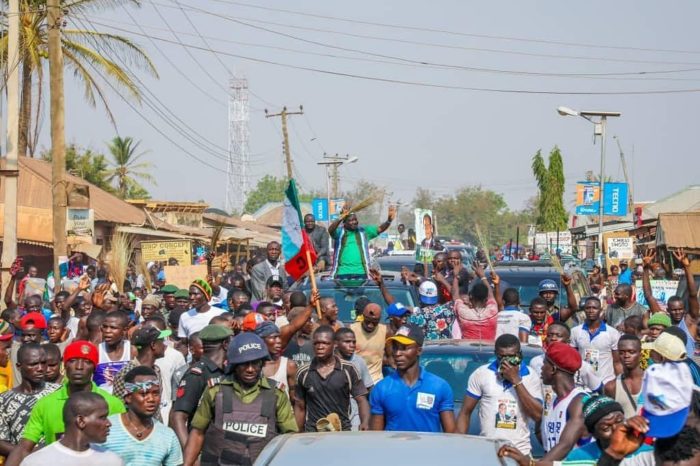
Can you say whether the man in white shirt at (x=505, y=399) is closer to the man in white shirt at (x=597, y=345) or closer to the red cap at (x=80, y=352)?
the red cap at (x=80, y=352)

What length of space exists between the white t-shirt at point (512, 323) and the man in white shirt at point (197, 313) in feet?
9.01

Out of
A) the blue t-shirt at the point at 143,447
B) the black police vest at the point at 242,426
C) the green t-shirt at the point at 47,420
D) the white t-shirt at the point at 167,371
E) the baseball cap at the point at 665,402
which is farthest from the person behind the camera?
the white t-shirt at the point at 167,371

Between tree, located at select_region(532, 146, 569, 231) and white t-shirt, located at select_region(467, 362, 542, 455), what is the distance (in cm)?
5027

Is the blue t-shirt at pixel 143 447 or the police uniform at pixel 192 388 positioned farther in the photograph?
the police uniform at pixel 192 388

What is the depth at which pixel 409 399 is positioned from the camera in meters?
8.04

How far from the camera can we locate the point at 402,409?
805 cm

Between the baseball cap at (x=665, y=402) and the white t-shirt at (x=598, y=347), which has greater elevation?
the baseball cap at (x=665, y=402)

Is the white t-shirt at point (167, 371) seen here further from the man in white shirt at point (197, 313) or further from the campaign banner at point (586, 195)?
the campaign banner at point (586, 195)

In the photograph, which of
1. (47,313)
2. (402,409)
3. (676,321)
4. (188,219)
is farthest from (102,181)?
(402,409)

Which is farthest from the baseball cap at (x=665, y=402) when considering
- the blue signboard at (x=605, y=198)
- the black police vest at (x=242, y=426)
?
the blue signboard at (x=605, y=198)

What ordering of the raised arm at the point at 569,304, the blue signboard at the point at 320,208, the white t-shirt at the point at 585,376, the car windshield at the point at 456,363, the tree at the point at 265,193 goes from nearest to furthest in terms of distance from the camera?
1. the white t-shirt at the point at 585,376
2. the car windshield at the point at 456,363
3. the raised arm at the point at 569,304
4. the blue signboard at the point at 320,208
5. the tree at the point at 265,193

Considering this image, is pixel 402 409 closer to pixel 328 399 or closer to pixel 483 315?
pixel 328 399

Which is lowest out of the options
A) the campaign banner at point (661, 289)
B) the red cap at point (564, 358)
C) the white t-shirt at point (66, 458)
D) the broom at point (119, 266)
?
the white t-shirt at point (66, 458)

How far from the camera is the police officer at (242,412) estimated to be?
24.1 feet
